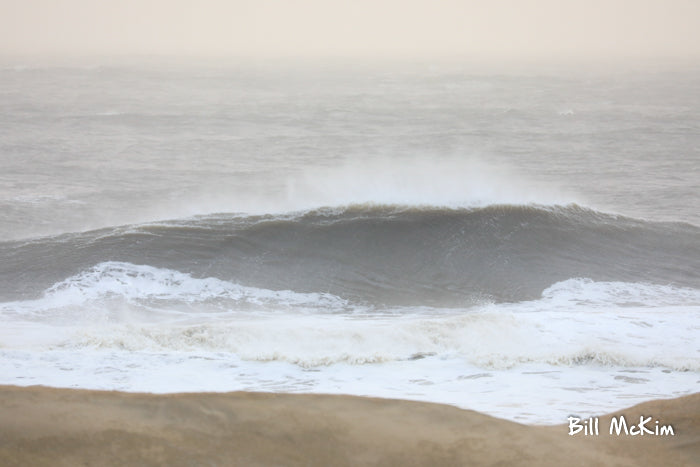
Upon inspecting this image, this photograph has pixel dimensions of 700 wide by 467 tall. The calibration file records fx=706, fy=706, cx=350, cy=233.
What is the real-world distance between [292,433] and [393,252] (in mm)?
8006

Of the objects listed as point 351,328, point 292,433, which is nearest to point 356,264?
point 351,328

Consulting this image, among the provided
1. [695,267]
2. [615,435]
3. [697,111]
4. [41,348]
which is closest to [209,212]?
[41,348]

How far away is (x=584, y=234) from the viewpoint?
1355 cm

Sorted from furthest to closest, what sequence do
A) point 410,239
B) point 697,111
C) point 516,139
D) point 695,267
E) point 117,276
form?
point 697,111
point 516,139
point 410,239
point 695,267
point 117,276

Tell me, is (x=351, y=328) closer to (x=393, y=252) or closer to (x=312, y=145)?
(x=393, y=252)

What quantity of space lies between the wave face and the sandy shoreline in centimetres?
539

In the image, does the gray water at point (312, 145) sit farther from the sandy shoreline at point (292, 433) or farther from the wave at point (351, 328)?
the sandy shoreline at point (292, 433)

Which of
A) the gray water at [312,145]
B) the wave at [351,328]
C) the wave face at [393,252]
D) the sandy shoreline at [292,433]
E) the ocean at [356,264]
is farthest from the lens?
the gray water at [312,145]

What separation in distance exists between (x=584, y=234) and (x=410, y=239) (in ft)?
11.1

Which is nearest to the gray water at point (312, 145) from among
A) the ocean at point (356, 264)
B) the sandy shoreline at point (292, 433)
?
the ocean at point (356, 264)

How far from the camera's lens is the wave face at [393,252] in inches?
443

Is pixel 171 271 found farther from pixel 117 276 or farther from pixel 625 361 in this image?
pixel 625 361

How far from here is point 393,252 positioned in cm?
1277

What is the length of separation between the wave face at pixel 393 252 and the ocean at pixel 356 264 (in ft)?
0.16
